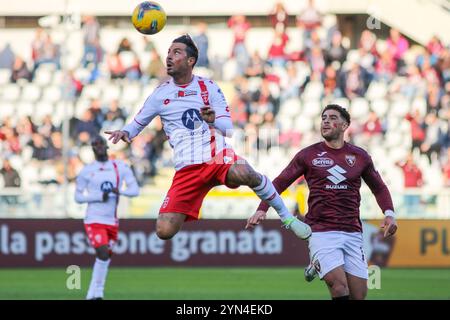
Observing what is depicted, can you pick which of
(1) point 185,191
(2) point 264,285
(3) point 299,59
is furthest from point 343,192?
(3) point 299,59

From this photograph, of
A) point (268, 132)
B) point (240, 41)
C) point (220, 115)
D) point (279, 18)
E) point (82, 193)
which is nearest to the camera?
point (220, 115)

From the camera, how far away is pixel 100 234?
667 inches

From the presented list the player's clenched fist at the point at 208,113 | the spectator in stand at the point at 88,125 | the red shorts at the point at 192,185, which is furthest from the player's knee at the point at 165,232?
the spectator in stand at the point at 88,125

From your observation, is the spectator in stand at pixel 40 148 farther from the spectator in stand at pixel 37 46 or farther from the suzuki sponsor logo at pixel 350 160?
the suzuki sponsor logo at pixel 350 160

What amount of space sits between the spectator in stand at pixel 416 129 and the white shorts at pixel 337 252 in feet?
52.1

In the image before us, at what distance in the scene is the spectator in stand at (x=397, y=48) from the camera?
2897 centimetres

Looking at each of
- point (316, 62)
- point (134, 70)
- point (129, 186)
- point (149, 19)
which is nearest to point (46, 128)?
point (134, 70)

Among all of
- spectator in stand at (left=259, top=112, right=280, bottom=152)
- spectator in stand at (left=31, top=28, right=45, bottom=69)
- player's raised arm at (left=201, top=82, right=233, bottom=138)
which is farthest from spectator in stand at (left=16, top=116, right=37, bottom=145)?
player's raised arm at (left=201, top=82, right=233, bottom=138)

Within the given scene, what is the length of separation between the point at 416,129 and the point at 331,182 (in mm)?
16153

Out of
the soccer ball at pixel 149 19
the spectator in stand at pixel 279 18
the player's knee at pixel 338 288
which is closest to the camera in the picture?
the player's knee at pixel 338 288

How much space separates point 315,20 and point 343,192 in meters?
19.4

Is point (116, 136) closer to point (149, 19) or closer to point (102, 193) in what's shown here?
point (149, 19)

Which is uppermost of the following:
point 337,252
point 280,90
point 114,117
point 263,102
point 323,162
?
point 280,90

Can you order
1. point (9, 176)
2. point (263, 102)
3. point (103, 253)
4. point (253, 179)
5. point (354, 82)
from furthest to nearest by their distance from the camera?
point (354, 82) → point (263, 102) → point (9, 176) → point (103, 253) → point (253, 179)
